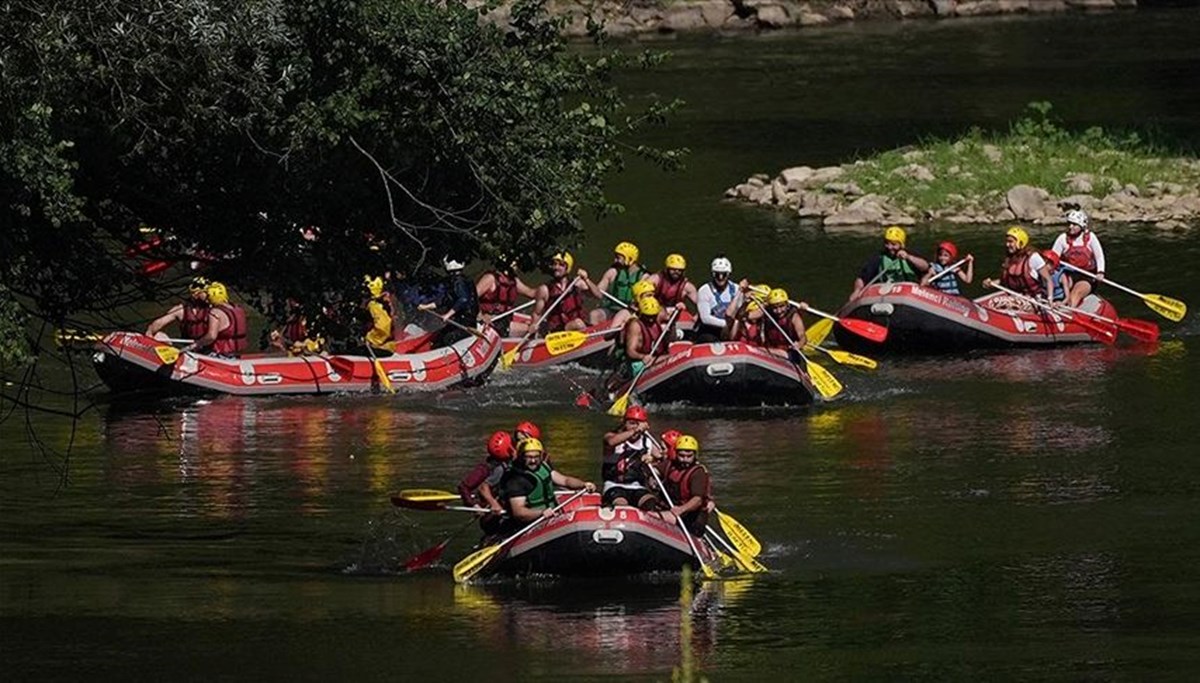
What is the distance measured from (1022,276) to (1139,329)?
1.55m

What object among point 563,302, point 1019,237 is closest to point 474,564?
point 563,302

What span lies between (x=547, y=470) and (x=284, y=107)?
14.7 feet

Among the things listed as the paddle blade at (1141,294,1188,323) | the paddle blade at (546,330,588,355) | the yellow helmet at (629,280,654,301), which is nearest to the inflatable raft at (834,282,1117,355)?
the paddle blade at (1141,294,1188,323)

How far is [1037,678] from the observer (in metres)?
17.5

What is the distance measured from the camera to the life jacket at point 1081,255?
32.9m

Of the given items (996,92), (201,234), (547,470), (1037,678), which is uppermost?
(996,92)

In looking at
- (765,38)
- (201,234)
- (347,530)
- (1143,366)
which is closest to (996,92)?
(765,38)

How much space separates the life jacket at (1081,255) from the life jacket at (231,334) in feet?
33.5

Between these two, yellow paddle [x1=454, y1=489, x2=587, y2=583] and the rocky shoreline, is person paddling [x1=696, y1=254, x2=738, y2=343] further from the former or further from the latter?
the rocky shoreline

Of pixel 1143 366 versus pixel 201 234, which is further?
pixel 1143 366

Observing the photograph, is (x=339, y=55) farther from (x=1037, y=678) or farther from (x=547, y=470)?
(x=1037, y=678)

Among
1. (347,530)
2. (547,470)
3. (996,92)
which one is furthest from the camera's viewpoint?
(996,92)

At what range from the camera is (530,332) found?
105 ft

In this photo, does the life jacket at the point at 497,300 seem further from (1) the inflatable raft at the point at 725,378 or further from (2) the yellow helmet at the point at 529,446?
(2) the yellow helmet at the point at 529,446
